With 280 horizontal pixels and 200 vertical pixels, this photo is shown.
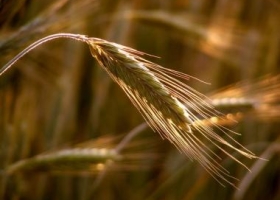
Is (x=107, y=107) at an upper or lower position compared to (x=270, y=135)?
upper

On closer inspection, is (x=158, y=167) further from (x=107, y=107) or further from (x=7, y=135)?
(x=7, y=135)

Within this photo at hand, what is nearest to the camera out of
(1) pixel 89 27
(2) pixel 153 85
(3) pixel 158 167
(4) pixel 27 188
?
(2) pixel 153 85

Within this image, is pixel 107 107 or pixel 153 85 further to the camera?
pixel 107 107

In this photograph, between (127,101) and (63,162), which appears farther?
(127,101)

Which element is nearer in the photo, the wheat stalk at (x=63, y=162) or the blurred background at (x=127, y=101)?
the wheat stalk at (x=63, y=162)

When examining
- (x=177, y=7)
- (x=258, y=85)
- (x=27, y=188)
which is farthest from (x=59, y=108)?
(x=177, y=7)

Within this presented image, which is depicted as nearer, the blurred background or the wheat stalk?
the wheat stalk

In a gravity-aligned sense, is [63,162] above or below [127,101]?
below

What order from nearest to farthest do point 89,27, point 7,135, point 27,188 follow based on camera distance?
point 7,135, point 27,188, point 89,27
